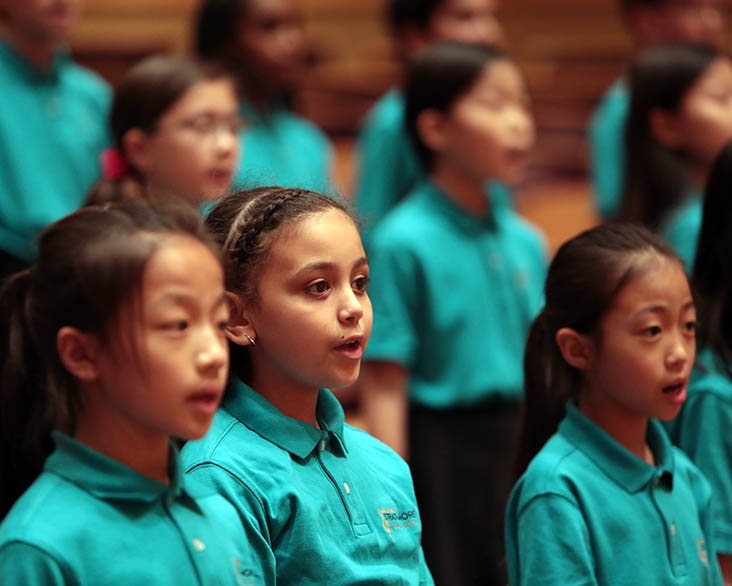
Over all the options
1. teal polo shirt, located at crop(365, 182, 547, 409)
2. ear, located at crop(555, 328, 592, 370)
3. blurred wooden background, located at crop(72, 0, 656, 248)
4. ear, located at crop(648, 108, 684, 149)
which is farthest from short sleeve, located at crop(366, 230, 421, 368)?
blurred wooden background, located at crop(72, 0, 656, 248)

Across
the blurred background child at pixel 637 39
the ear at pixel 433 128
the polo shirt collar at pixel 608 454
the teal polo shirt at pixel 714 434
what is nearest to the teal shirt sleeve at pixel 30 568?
the polo shirt collar at pixel 608 454

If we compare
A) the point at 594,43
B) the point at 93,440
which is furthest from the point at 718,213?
the point at 594,43

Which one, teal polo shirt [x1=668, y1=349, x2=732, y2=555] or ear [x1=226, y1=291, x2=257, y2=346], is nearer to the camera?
ear [x1=226, y1=291, x2=257, y2=346]

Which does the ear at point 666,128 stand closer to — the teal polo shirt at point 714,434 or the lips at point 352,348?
the teal polo shirt at point 714,434

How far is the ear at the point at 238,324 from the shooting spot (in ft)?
5.36

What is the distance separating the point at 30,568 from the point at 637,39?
321 centimetres

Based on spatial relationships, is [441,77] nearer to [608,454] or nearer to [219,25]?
[219,25]

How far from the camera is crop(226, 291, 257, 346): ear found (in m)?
1.63

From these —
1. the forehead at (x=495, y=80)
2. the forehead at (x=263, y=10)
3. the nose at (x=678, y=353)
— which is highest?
the forehead at (x=263, y=10)

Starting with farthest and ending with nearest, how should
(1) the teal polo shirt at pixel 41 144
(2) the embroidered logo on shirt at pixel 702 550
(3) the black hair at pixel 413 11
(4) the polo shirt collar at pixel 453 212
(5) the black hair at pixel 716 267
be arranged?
1. (3) the black hair at pixel 413 11
2. (1) the teal polo shirt at pixel 41 144
3. (4) the polo shirt collar at pixel 453 212
4. (5) the black hair at pixel 716 267
5. (2) the embroidered logo on shirt at pixel 702 550

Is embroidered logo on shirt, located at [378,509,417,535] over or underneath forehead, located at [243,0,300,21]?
underneath

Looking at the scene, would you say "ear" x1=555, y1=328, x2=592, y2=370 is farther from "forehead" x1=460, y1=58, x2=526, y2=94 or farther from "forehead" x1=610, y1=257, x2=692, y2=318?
"forehead" x1=460, y1=58, x2=526, y2=94

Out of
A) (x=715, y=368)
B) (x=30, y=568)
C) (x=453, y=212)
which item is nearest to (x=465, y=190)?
(x=453, y=212)

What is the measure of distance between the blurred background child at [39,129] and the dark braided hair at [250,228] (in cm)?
143
